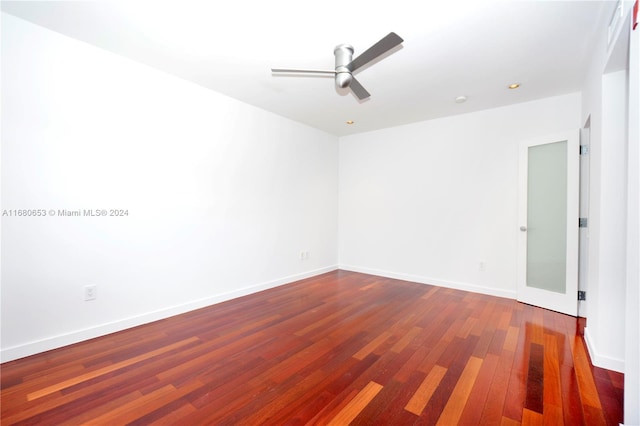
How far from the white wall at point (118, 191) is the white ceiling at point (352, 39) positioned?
0.31 m

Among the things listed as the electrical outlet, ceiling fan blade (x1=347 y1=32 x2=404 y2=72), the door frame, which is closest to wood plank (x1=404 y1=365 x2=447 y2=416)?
the door frame

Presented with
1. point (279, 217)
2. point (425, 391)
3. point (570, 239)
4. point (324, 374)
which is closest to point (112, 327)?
point (324, 374)

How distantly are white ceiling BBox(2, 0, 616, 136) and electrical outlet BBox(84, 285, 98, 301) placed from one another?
215 centimetres

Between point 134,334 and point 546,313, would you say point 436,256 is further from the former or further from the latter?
point 134,334

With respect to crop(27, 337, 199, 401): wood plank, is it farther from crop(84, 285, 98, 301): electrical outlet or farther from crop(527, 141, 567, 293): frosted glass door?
crop(527, 141, 567, 293): frosted glass door

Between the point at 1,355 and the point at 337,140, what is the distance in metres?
4.95

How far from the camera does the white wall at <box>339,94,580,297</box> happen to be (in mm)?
3678

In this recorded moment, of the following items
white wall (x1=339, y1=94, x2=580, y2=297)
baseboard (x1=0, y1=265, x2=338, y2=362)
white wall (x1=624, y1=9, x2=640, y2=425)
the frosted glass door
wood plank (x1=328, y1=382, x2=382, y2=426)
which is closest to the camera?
white wall (x1=624, y1=9, x2=640, y2=425)

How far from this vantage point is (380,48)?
191 centimetres

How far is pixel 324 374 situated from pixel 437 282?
289cm

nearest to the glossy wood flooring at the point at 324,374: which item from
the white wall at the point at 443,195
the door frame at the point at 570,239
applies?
the door frame at the point at 570,239

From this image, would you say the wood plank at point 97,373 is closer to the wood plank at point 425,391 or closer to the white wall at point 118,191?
the white wall at point 118,191

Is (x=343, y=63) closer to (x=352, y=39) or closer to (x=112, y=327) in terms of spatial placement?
(x=352, y=39)

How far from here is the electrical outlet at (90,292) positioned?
2.46 meters
